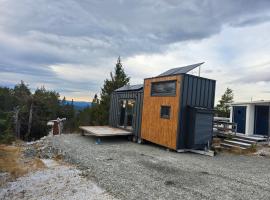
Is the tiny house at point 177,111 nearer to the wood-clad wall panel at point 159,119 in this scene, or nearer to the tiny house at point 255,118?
the wood-clad wall panel at point 159,119

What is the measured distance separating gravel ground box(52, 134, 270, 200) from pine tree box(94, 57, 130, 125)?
14969 mm

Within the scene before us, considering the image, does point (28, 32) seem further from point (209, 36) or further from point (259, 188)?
point (259, 188)

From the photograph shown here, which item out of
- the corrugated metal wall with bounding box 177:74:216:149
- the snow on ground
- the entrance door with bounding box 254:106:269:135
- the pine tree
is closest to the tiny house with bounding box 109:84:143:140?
the corrugated metal wall with bounding box 177:74:216:149

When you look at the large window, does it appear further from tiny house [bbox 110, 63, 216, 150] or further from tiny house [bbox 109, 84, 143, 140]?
tiny house [bbox 109, 84, 143, 140]

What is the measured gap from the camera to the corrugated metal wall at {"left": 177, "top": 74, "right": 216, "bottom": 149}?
9.23m

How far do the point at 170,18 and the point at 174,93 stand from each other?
3.29 m

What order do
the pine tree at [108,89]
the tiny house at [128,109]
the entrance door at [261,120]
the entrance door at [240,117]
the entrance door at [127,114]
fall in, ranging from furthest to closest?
the pine tree at [108,89], the entrance door at [240,117], the entrance door at [261,120], the entrance door at [127,114], the tiny house at [128,109]

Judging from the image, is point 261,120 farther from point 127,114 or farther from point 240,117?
point 127,114

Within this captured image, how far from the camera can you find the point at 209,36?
11211 millimetres

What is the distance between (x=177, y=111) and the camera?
30.2 feet

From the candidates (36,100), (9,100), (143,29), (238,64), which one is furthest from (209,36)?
(9,100)

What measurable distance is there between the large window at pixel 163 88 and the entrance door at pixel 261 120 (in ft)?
20.6

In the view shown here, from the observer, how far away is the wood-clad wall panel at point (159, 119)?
30.6 ft

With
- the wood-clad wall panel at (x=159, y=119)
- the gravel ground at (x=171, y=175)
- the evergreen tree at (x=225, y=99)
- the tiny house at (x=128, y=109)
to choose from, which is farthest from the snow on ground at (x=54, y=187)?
the evergreen tree at (x=225, y=99)
